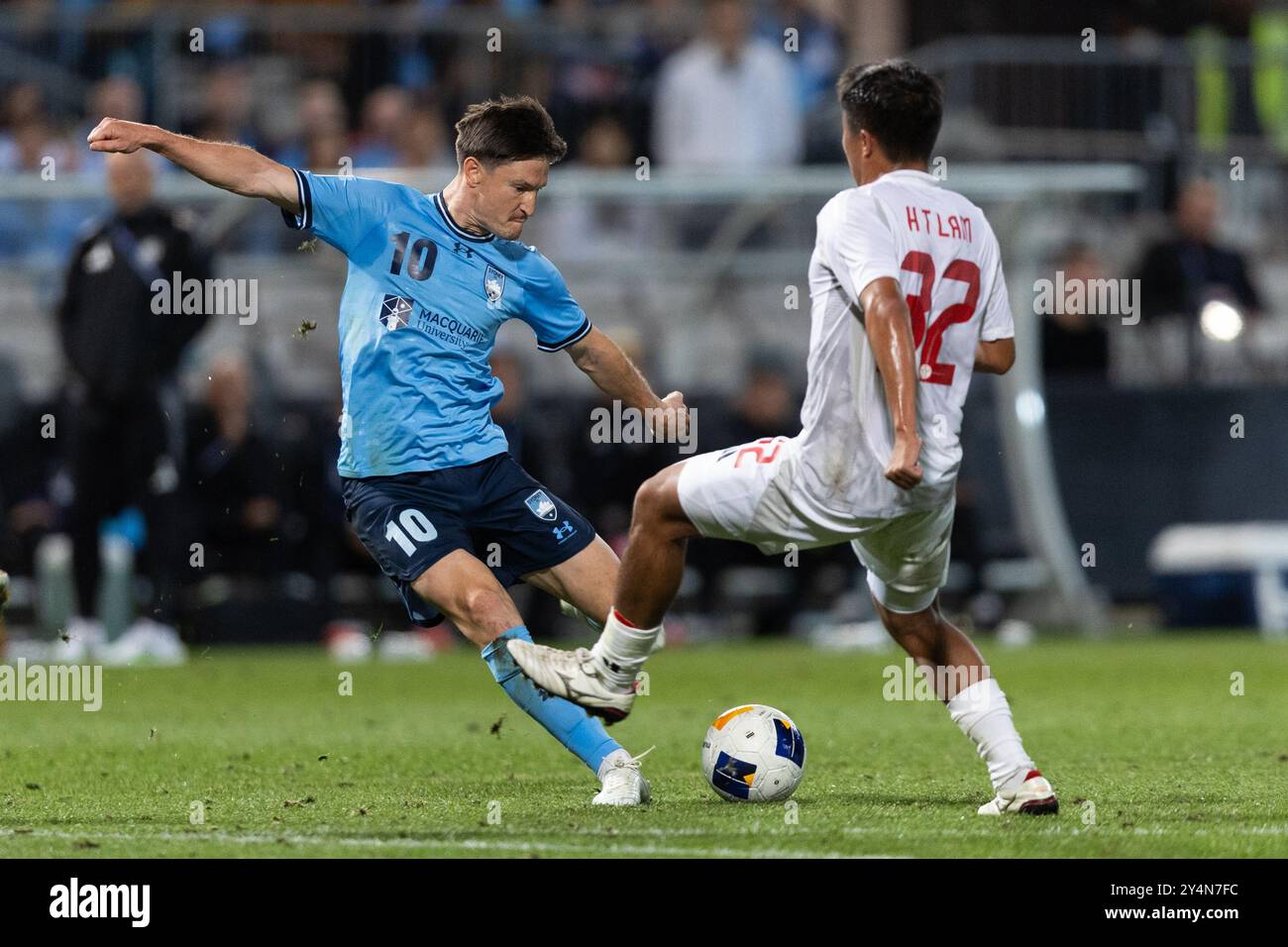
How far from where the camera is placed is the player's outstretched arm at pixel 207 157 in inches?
262

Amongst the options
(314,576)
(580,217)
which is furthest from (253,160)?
(580,217)

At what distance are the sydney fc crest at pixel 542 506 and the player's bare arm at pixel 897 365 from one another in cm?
152

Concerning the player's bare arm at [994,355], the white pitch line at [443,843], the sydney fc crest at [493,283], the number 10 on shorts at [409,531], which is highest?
the sydney fc crest at [493,283]

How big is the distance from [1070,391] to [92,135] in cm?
1150

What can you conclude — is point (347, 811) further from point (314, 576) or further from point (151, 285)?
point (314, 576)

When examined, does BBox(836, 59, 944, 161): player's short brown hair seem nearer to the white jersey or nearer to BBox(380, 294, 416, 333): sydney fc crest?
the white jersey

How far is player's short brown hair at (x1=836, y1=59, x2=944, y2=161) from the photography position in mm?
6500

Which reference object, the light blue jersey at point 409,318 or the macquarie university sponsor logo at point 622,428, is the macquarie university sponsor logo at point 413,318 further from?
the macquarie university sponsor logo at point 622,428

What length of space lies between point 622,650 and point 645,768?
6.35 ft

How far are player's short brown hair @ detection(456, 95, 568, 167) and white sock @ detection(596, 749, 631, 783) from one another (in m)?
1.99

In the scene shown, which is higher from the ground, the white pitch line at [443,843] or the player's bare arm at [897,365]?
the player's bare arm at [897,365]

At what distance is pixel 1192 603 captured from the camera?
1688 cm

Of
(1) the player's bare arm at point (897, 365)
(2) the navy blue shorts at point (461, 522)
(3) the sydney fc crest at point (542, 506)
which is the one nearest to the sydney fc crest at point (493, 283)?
(2) the navy blue shorts at point (461, 522)
